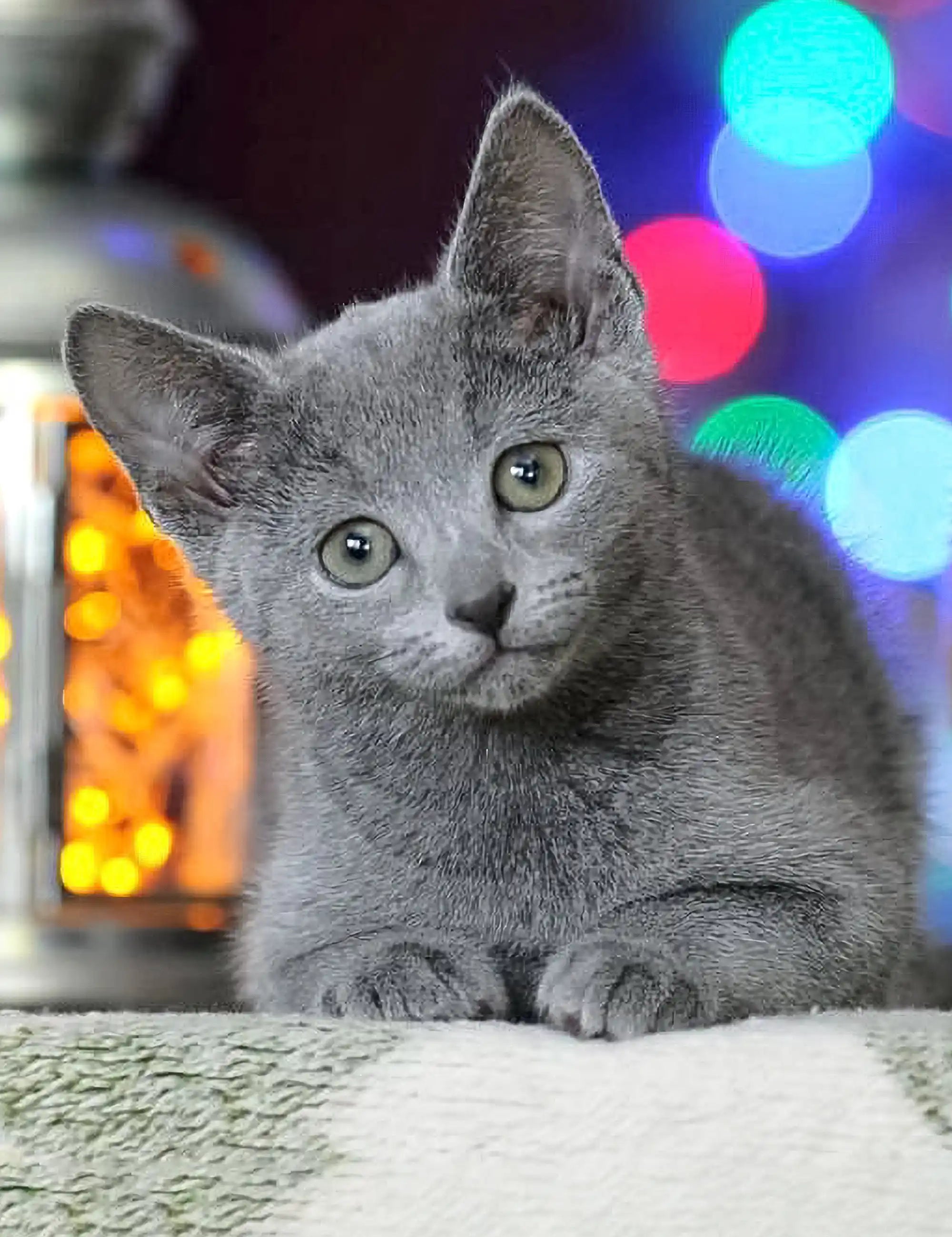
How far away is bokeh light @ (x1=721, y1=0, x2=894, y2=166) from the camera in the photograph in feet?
8.78

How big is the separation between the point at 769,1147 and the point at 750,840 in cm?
25

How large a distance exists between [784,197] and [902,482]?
44 cm

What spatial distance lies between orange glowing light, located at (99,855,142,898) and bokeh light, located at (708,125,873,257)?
1.42 meters

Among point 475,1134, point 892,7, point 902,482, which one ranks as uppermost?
point 892,7

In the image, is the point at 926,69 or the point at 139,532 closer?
the point at 139,532

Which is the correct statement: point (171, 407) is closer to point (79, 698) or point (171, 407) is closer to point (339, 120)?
point (79, 698)

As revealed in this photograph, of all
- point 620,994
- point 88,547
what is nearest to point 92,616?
point 88,547

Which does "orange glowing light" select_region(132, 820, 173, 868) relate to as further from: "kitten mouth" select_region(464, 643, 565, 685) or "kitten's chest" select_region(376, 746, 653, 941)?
"kitten mouth" select_region(464, 643, 565, 685)

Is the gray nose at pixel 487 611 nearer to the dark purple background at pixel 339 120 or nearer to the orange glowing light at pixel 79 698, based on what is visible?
the orange glowing light at pixel 79 698

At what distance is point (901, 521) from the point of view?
8.66 feet

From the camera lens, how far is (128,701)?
172cm

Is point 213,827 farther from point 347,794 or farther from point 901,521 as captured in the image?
point 901,521

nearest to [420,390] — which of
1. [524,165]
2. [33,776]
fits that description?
[524,165]

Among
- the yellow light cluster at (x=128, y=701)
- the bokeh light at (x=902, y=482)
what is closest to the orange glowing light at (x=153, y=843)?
the yellow light cluster at (x=128, y=701)
